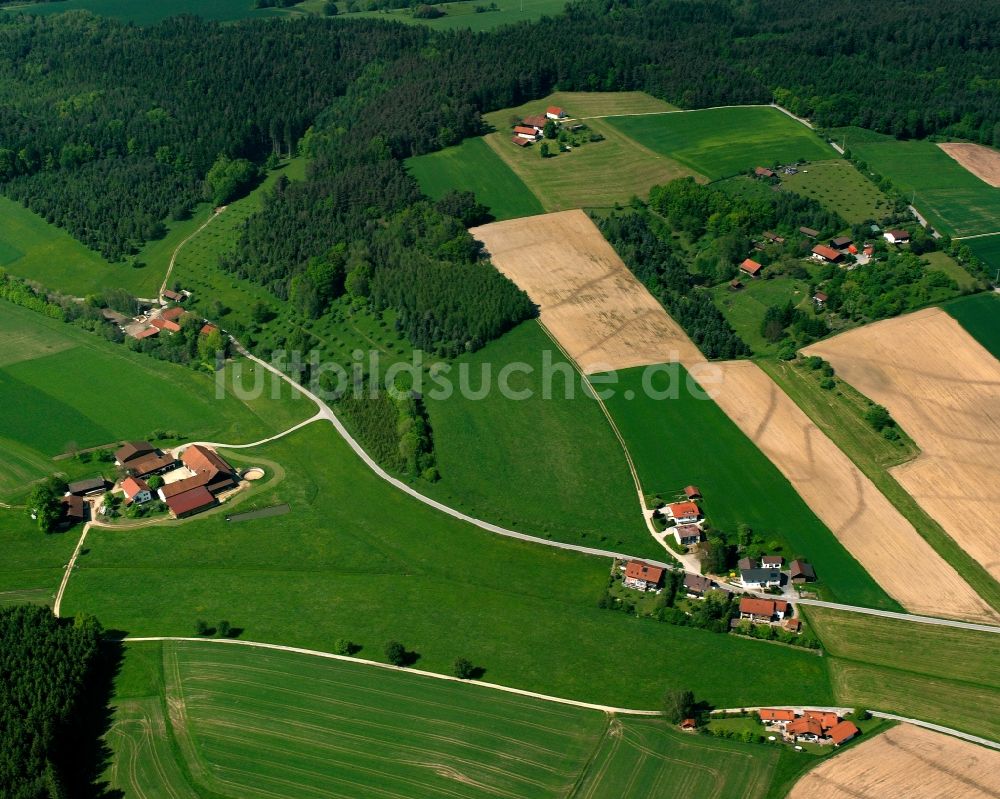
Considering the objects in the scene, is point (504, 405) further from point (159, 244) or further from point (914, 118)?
point (914, 118)

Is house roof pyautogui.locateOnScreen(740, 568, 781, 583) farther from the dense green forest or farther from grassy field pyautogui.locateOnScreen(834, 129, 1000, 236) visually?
grassy field pyautogui.locateOnScreen(834, 129, 1000, 236)

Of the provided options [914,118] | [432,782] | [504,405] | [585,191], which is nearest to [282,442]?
[504,405]

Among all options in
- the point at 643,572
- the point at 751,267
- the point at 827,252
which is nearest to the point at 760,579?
the point at 643,572

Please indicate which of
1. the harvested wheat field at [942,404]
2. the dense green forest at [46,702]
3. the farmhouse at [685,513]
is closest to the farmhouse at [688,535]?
the farmhouse at [685,513]

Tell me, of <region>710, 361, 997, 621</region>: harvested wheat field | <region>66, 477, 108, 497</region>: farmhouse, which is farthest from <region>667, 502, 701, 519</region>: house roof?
<region>66, 477, 108, 497</region>: farmhouse

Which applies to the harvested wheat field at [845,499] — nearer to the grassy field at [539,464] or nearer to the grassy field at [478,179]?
the grassy field at [539,464]

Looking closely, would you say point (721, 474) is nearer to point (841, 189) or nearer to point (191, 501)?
point (191, 501)
